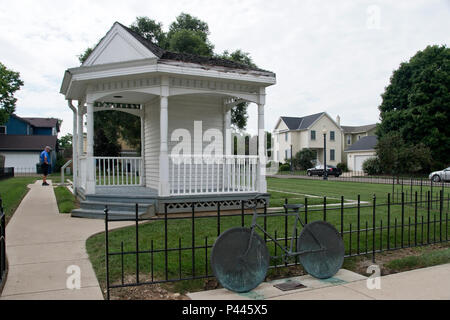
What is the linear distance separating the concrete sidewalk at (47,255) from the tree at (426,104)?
3078cm

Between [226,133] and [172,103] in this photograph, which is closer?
[172,103]

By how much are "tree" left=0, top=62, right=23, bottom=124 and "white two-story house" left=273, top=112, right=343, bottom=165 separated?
3335 centimetres

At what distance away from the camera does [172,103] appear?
1020 centimetres

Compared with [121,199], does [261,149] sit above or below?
above

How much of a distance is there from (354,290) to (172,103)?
7.56 meters

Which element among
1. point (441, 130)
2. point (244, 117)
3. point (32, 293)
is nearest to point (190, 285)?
point (32, 293)


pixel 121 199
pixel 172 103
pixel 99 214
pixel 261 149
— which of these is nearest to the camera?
pixel 99 214

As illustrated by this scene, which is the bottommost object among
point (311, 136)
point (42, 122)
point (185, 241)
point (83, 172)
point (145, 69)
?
point (185, 241)

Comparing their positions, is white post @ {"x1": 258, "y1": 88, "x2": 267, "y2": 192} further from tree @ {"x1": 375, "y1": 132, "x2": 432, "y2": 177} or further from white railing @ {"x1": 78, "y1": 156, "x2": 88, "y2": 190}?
tree @ {"x1": 375, "y1": 132, "x2": 432, "y2": 177}

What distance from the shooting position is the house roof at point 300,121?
48344 mm

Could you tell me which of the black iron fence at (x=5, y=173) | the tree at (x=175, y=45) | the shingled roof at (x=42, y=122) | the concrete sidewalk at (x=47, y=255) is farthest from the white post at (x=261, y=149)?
the shingled roof at (x=42, y=122)

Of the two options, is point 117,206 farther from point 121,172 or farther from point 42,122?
point 42,122

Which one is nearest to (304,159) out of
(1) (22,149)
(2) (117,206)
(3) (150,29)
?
(3) (150,29)
